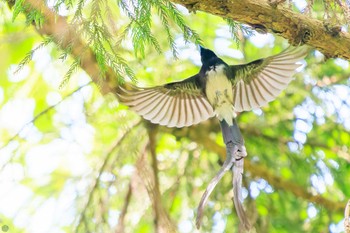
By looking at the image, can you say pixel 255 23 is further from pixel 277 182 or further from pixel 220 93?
pixel 277 182

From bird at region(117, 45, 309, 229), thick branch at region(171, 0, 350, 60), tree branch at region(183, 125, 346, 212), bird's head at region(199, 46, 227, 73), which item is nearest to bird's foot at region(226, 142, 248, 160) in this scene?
bird at region(117, 45, 309, 229)

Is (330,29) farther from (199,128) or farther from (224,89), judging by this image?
(199,128)

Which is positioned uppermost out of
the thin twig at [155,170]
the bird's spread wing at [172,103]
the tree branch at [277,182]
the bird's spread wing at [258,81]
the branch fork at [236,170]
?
the bird's spread wing at [172,103]

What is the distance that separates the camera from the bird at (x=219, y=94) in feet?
6.72

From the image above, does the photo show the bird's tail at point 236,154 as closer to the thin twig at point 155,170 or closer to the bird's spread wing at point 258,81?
the bird's spread wing at point 258,81

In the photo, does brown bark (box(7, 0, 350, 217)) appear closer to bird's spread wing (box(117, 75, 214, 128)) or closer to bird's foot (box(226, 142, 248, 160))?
bird's spread wing (box(117, 75, 214, 128))

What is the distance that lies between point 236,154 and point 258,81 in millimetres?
262

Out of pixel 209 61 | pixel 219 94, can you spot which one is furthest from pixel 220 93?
pixel 209 61

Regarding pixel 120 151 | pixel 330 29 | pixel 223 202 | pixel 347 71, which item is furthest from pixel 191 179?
pixel 330 29

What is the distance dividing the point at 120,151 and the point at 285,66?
2.25 ft

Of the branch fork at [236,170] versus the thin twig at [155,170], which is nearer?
the branch fork at [236,170]

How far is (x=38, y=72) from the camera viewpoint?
9.48ft

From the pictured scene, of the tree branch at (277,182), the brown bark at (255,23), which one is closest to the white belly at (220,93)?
the brown bark at (255,23)

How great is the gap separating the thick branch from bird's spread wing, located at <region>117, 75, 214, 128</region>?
0.46 metres
